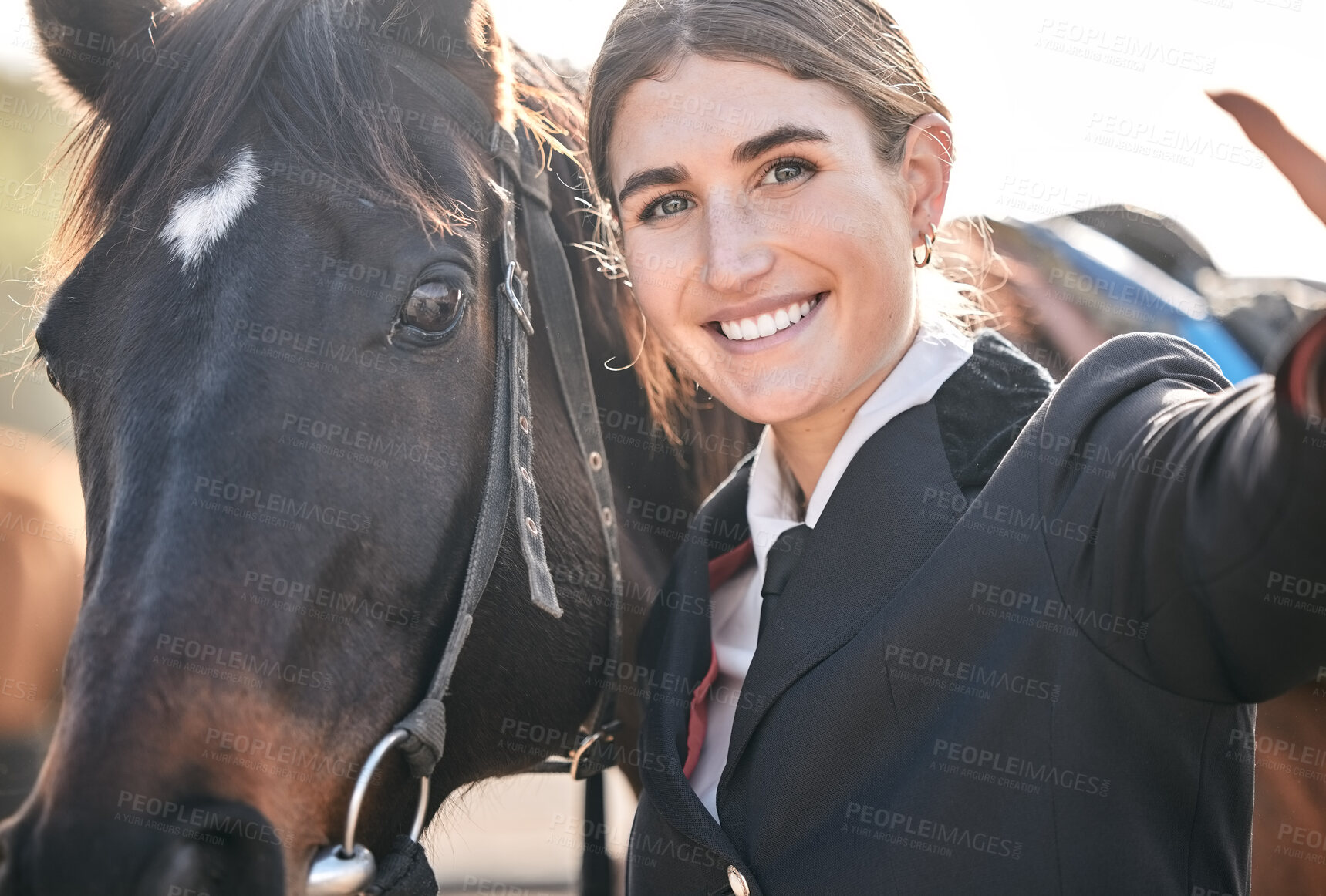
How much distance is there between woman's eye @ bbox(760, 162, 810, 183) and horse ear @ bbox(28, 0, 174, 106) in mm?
1260

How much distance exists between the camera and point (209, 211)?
1.52 metres

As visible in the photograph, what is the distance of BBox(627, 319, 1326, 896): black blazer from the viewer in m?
0.96

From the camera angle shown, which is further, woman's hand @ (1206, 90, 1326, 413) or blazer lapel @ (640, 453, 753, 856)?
blazer lapel @ (640, 453, 753, 856)

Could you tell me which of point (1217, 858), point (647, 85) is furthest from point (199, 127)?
point (1217, 858)

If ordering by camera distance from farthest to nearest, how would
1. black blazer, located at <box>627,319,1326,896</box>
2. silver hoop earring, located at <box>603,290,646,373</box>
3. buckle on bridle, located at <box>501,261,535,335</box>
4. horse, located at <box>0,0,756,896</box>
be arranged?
silver hoop earring, located at <box>603,290,646,373</box> → buckle on bridle, located at <box>501,261,535,335</box> → horse, located at <box>0,0,756,896</box> → black blazer, located at <box>627,319,1326,896</box>

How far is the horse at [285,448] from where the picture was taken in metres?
1.24

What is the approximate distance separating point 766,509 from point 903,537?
0.38 metres

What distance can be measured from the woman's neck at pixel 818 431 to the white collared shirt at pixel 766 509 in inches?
0.7

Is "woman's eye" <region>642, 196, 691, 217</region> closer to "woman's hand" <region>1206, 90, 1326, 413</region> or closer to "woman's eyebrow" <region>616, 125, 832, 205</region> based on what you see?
"woman's eyebrow" <region>616, 125, 832, 205</region>

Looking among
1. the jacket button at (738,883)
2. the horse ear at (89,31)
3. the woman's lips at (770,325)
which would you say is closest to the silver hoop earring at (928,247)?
the woman's lips at (770,325)

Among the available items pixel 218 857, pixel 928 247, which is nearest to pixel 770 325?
pixel 928 247

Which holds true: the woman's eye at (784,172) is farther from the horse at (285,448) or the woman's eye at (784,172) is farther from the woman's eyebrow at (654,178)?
the horse at (285,448)

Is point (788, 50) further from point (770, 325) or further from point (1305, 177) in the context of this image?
point (1305, 177)

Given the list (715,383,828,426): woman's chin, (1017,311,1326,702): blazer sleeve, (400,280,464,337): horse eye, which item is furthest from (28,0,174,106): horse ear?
(1017,311,1326,702): blazer sleeve
